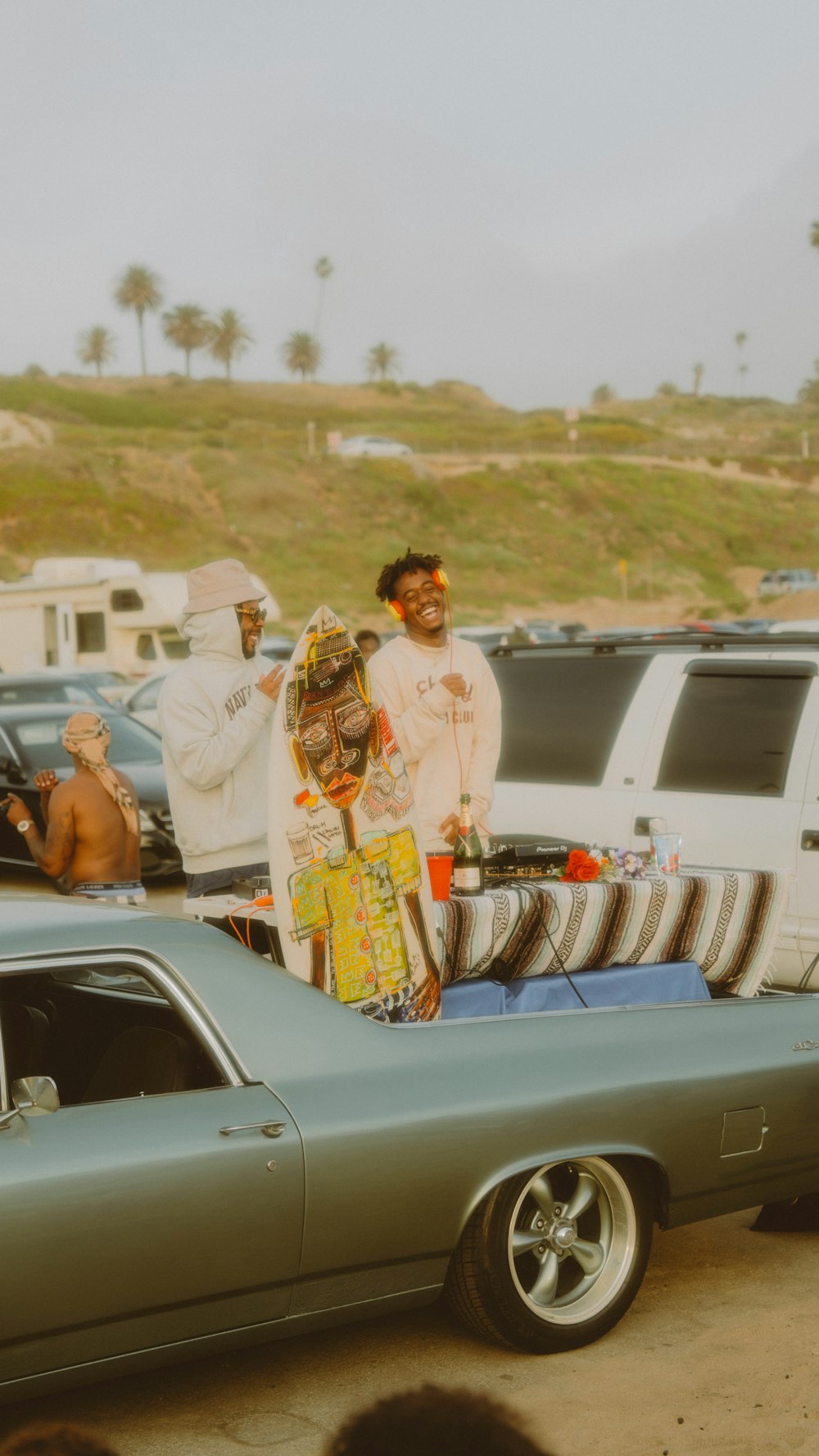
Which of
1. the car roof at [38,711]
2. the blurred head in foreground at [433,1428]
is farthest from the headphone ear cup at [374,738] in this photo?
the car roof at [38,711]

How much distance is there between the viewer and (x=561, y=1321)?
155 inches

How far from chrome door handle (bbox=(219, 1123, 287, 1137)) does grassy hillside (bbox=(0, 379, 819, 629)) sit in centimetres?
5125

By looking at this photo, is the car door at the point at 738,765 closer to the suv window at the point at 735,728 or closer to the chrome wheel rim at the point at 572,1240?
the suv window at the point at 735,728

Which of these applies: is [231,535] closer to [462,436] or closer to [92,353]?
[462,436]

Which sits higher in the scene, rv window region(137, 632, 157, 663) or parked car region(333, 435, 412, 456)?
parked car region(333, 435, 412, 456)

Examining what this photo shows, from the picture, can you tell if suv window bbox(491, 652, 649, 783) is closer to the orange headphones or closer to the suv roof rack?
the suv roof rack

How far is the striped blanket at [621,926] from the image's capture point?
454 cm

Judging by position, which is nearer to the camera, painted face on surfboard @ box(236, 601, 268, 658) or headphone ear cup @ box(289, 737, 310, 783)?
headphone ear cup @ box(289, 737, 310, 783)

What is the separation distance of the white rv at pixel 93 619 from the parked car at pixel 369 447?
173ft

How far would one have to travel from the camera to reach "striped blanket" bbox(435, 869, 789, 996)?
4.54 meters

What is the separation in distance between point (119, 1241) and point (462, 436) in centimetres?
9434

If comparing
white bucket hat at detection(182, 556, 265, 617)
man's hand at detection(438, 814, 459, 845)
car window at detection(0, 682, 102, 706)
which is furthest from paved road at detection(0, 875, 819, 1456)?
car window at detection(0, 682, 102, 706)

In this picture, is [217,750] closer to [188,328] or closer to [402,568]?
[402,568]

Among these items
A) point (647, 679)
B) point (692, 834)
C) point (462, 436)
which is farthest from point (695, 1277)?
point (462, 436)
